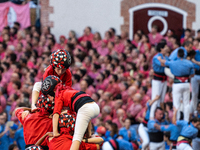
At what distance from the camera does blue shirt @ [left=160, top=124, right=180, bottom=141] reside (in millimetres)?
7526

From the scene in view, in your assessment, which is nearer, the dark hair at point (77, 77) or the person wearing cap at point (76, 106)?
the person wearing cap at point (76, 106)

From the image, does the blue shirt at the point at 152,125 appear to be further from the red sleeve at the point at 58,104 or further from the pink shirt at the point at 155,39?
the pink shirt at the point at 155,39

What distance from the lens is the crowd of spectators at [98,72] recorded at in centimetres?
877

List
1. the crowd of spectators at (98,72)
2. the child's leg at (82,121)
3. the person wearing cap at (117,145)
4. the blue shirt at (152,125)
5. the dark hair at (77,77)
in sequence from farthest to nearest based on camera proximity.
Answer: the dark hair at (77,77), the crowd of spectators at (98,72), the blue shirt at (152,125), the person wearing cap at (117,145), the child's leg at (82,121)

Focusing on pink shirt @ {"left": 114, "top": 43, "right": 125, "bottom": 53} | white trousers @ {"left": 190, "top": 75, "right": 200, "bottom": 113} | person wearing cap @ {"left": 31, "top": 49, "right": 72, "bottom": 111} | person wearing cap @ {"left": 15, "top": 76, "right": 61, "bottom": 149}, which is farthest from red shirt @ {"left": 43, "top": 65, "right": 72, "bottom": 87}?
pink shirt @ {"left": 114, "top": 43, "right": 125, "bottom": 53}

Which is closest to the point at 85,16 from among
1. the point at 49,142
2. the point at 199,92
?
the point at 199,92

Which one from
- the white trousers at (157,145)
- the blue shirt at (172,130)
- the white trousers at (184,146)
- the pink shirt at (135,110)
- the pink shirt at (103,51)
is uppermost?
the pink shirt at (103,51)

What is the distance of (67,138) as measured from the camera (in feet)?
14.5

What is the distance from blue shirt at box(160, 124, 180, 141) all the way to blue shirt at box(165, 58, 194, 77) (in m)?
0.99

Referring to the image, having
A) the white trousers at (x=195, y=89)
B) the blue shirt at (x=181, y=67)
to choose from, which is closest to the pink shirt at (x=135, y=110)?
the white trousers at (x=195, y=89)

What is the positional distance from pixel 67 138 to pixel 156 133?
3892mm

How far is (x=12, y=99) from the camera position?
10.4 meters

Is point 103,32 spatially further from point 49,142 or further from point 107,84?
point 49,142

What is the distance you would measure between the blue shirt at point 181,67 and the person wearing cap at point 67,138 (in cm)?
350
